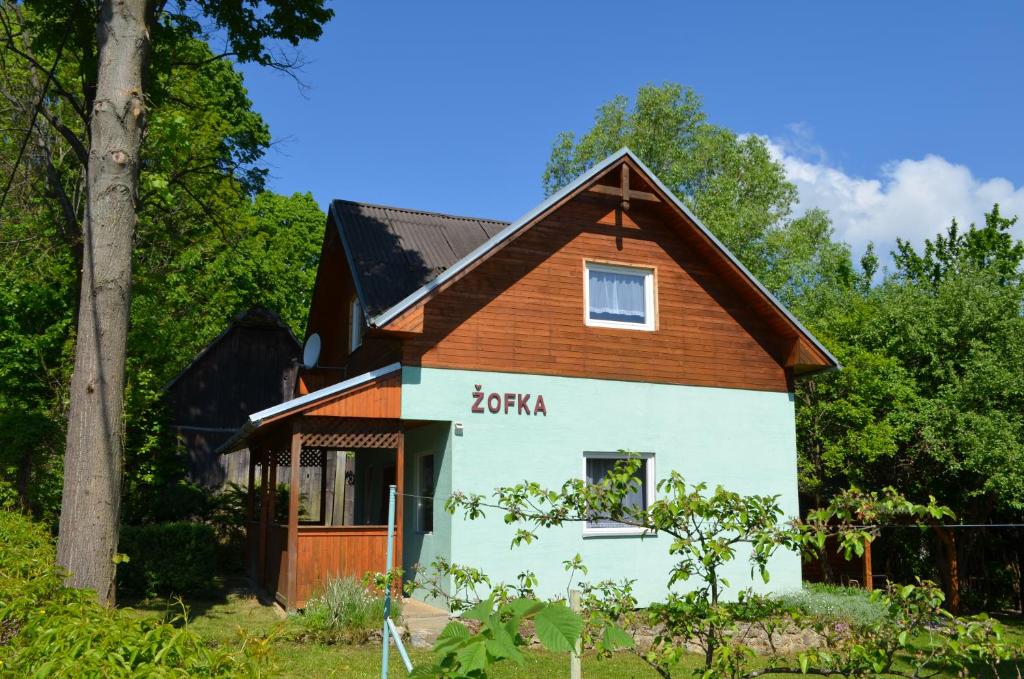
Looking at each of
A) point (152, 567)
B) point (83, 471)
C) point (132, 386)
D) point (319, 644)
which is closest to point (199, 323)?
point (132, 386)

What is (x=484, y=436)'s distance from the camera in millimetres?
13500

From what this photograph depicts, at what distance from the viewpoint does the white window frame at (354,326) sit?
17.0m

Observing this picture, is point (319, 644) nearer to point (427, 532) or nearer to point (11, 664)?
point (427, 532)

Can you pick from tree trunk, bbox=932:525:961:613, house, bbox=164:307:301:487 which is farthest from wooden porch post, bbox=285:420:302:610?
tree trunk, bbox=932:525:961:613

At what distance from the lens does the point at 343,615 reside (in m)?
11.0

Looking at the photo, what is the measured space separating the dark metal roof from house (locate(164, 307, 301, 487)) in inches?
375

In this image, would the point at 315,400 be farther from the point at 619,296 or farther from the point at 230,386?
the point at 230,386

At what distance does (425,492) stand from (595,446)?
126 inches

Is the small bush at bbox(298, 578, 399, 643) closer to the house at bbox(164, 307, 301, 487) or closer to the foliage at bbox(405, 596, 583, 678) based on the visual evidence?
the foliage at bbox(405, 596, 583, 678)

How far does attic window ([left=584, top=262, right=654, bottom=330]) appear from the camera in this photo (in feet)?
48.8

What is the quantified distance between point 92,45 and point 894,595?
39.8 feet

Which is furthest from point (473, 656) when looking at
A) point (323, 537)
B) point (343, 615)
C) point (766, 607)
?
point (323, 537)

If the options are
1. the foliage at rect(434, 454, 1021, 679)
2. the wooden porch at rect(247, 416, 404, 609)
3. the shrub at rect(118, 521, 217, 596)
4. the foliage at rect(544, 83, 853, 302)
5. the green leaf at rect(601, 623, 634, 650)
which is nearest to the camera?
the green leaf at rect(601, 623, 634, 650)

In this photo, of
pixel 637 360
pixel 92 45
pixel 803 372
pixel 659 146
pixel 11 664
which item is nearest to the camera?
pixel 11 664
